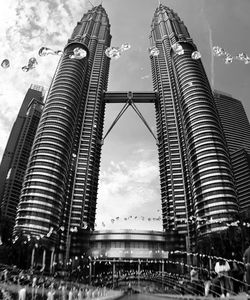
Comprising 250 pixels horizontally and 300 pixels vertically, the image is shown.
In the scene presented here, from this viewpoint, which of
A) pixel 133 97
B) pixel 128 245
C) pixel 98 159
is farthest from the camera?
pixel 133 97

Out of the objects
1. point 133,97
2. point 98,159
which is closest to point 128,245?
point 98,159

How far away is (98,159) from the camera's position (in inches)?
5728

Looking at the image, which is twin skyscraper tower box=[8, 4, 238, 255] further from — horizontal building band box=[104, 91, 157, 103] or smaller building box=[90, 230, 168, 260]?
smaller building box=[90, 230, 168, 260]

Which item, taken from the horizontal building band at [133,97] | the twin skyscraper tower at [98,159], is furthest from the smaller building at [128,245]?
the horizontal building band at [133,97]

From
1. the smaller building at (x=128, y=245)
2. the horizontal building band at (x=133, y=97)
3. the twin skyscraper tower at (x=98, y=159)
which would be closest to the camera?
the twin skyscraper tower at (x=98, y=159)

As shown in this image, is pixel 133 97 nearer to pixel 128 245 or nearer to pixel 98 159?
pixel 98 159

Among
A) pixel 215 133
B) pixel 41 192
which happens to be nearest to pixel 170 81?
pixel 215 133

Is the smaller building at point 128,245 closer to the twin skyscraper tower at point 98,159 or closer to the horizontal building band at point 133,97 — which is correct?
the twin skyscraper tower at point 98,159

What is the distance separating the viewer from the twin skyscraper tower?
9956 cm

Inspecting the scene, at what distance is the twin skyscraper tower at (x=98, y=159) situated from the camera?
99.6 meters

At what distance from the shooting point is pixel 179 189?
125812 millimetres

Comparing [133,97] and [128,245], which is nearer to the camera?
[128,245]

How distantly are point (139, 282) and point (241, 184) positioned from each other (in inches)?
3334

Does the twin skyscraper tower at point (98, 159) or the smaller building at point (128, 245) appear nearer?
the twin skyscraper tower at point (98, 159)
